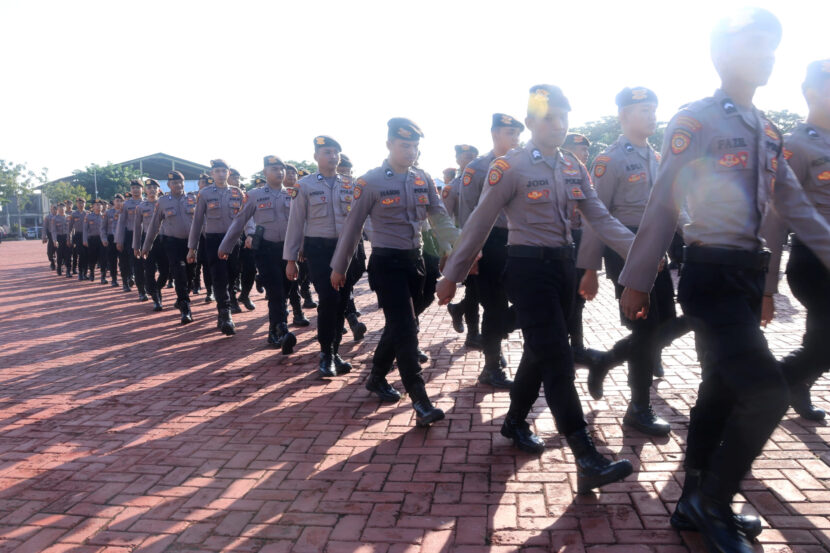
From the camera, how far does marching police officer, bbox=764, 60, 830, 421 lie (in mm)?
3303

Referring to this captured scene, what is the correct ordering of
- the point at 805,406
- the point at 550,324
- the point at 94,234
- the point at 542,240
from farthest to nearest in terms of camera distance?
the point at 94,234 < the point at 805,406 < the point at 542,240 < the point at 550,324

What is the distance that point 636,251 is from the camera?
2566 mm

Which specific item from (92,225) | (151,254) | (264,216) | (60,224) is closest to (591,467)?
(264,216)

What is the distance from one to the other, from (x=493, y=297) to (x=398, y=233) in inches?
44.6

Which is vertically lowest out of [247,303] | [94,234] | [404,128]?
[247,303]

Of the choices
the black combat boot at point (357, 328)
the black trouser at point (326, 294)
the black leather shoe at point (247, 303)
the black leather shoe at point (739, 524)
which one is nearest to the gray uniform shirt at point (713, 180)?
the black leather shoe at point (739, 524)

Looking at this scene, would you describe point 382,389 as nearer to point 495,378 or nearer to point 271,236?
point 495,378

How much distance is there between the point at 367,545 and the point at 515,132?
362 centimetres

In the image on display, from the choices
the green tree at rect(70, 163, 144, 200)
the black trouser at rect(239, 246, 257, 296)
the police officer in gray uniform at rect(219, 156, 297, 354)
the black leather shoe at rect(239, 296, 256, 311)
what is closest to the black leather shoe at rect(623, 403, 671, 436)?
the police officer in gray uniform at rect(219, 156, 297, 354)

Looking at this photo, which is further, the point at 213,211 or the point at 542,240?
the point at 213,211

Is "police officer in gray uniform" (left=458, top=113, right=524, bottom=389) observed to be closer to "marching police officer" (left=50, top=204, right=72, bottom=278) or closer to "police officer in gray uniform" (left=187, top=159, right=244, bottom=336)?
"police officer in gray uniform" (left=187, top=159, right=244, bottom=336)

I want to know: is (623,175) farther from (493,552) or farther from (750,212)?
(493,552)

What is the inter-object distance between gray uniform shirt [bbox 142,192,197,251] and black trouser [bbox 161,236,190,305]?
0.30 feet

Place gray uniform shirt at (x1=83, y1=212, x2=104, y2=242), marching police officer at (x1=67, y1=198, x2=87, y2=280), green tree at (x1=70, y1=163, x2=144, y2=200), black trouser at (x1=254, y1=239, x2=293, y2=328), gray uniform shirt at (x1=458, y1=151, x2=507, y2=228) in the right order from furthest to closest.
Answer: green tree at (x1=70, y1=163, x2=144, y2=200), marching police officer at (x1=67, y1=198, x2=87, y2=280), gray uniform shirt at (x1=83, y1=212, x2=104, y2=242), black trouser at (x1=254, y1=239, x2=293, y2=328), gray uniform shirt at (x1=458, y1=151, x2=507, y2=228)
